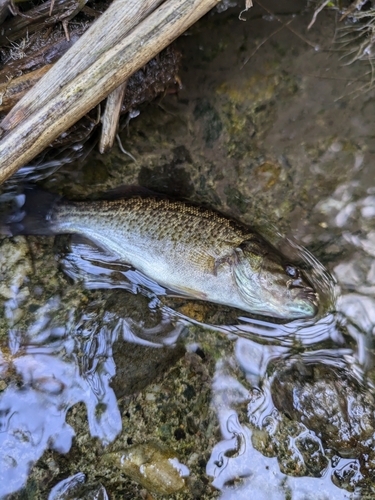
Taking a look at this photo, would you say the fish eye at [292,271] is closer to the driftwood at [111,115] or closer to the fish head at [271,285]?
the fish head at [271,285]

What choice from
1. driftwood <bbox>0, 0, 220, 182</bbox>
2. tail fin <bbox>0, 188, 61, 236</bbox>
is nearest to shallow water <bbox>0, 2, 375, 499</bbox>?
tail fin <bbox>0, 188, 61, 236</bbox>

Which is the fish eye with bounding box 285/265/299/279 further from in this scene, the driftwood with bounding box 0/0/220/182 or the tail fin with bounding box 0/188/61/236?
the tail fin with bounding box 0/188/61/236

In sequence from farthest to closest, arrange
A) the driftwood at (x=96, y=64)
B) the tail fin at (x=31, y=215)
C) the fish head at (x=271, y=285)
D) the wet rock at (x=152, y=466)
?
1. the tail fin at (x=31, y=215)
2. the fish head at (x=271, y=285)
3. the wet rock at (x=152, y=466)
4. the driftwood at (x=96, y=64)

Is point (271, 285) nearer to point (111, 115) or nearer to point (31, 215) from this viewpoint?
point (111, 115)

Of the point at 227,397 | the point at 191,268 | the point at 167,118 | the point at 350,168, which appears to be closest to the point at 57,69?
the point at 167,118

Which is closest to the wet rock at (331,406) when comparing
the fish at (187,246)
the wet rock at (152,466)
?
the fish at (187,246)

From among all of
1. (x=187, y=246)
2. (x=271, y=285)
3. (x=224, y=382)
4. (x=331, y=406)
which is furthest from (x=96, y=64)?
(x=331, y=406)
